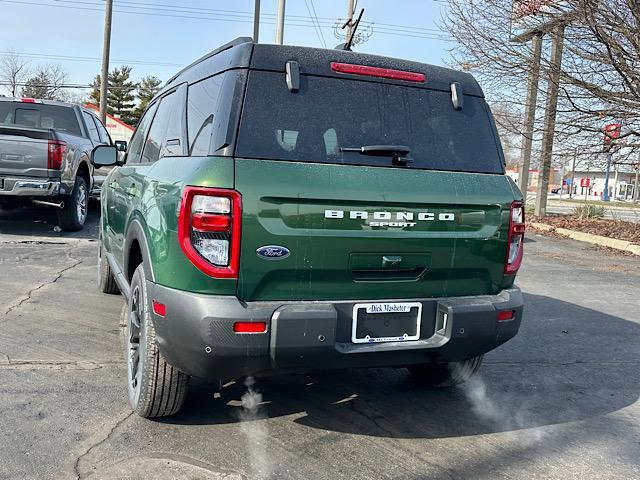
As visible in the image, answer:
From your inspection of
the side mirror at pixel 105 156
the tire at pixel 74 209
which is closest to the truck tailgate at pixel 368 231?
the side mirror at pixel 105 156

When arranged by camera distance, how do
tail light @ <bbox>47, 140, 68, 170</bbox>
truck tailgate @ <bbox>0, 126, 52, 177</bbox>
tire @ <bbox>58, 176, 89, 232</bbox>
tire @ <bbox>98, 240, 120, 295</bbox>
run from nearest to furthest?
tire @ <bbox>98, 240, 120, 295</bbox>
truck tailgate @ <bbox>0, 126, 52, 177</bbox>
tail light @ <bbox>47, 140, 68, 170</bbox>
tire @ <bbox>58, 176, 89, 232</bbox>

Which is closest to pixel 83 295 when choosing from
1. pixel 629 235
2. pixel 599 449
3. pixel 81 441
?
pixel 81 441

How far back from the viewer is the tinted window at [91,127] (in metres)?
10.8

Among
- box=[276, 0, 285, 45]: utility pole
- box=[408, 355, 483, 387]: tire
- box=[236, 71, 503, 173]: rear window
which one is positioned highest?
box=[276, 0, 285, 45]: utility pole

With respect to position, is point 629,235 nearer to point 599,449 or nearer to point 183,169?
point 599,449

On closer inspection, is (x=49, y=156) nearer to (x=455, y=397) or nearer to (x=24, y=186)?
(x=24, y=186)

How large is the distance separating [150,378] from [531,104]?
12.6m

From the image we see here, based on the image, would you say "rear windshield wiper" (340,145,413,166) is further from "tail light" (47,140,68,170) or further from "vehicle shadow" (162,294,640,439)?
"tail light" (47,140,68,170)

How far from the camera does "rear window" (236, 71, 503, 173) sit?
2.90 meters

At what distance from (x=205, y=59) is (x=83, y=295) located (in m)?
3.54

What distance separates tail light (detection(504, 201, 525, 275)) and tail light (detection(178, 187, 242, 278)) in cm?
154

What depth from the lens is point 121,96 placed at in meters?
71.9

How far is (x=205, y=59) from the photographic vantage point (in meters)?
3.50

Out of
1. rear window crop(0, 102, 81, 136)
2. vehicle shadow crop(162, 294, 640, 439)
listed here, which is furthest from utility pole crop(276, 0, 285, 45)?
vehicle shadow crop(162, 294, 640, 439)
